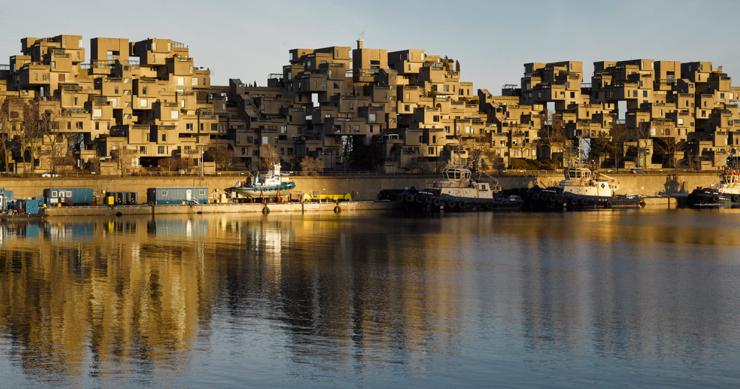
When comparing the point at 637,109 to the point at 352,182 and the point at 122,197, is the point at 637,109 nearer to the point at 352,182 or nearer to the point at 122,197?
the point at 352,182

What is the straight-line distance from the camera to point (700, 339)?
110 ft

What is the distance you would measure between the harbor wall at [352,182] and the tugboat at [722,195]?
8.08 m

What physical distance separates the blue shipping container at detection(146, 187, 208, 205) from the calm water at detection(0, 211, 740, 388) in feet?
90.5

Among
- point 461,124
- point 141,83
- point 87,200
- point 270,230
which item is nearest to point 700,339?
point 270,230

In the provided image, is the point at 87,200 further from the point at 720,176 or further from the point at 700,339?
the point at 720,176

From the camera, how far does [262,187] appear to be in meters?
106

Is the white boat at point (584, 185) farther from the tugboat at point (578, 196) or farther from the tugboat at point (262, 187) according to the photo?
the tugboat at point (262, 187)

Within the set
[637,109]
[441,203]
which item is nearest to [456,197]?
[441,203]

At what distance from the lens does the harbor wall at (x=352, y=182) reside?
323 ft

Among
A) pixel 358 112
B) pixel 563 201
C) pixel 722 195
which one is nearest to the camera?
pixel 563 201

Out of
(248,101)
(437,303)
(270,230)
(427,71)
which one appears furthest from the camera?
(427,71)

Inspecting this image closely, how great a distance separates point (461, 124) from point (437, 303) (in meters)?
102

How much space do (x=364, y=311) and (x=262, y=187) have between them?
68711 mm

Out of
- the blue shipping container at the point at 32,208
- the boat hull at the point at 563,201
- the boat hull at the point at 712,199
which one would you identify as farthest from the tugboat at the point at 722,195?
the blue shipping container at the point at 32,208
